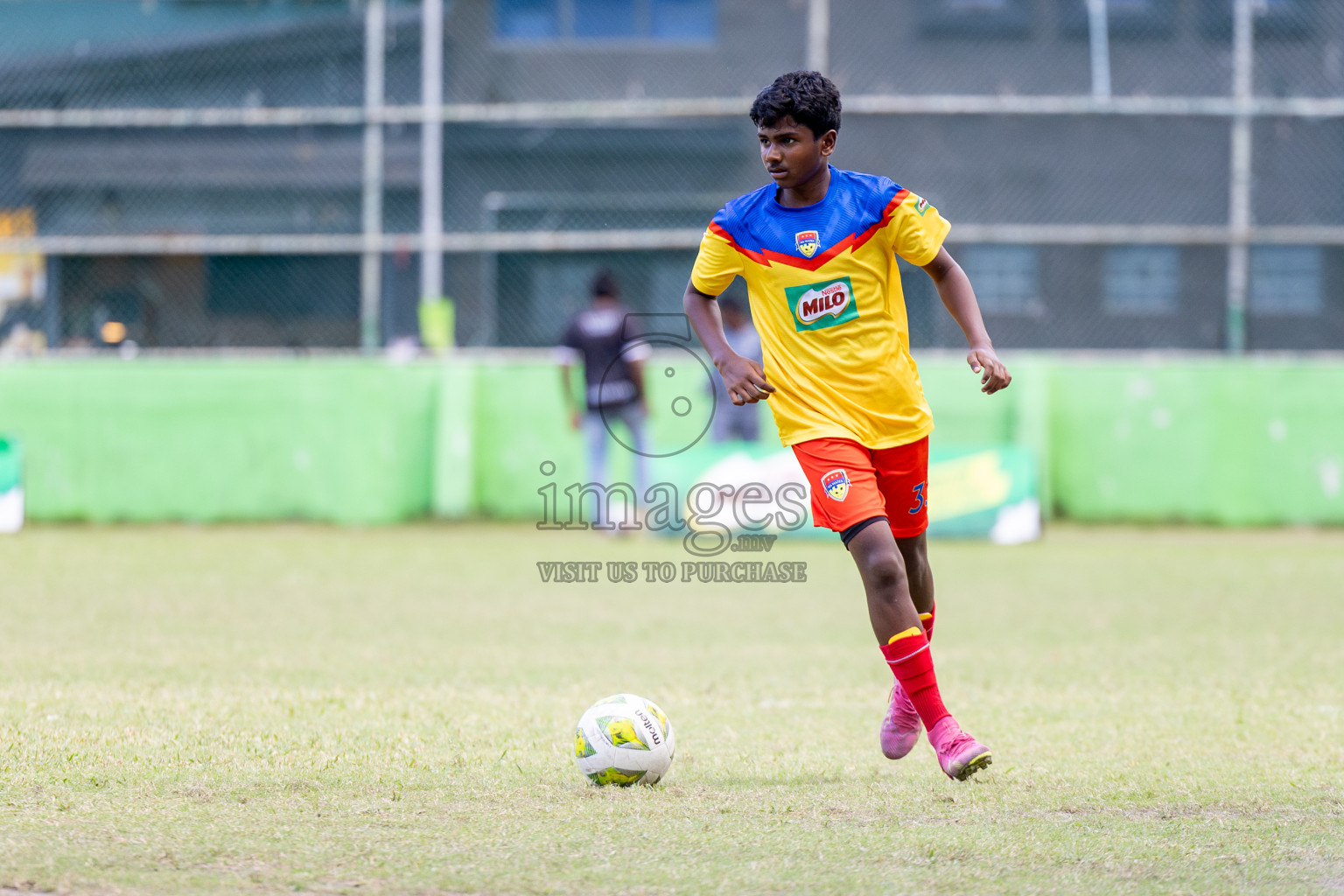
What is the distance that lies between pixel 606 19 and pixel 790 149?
11032mm

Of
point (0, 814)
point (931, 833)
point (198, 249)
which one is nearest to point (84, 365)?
point (198, 249)

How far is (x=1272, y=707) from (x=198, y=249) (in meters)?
10.5

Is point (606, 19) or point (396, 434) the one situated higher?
point (606, 19)

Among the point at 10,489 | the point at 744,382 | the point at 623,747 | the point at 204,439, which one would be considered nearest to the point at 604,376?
the point at 204,439

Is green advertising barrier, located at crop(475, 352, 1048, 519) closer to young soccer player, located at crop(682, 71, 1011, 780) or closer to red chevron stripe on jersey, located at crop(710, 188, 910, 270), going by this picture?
young soccer player, located at crop(682, 71, 1011, 780)

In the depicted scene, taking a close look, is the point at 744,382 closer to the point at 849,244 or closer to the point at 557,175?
the point at 849,244

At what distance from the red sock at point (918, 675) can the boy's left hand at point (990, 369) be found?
743mm

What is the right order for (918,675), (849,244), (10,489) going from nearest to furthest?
(918,675)
(849,244)
(10,489)

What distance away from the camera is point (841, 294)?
471cm

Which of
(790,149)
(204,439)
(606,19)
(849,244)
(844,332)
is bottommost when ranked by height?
(204,439)

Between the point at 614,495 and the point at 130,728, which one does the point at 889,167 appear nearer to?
the point at 614,495

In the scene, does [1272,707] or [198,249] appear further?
[198,249]

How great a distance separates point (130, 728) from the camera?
4.94m

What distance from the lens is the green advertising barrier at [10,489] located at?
12336 mm
